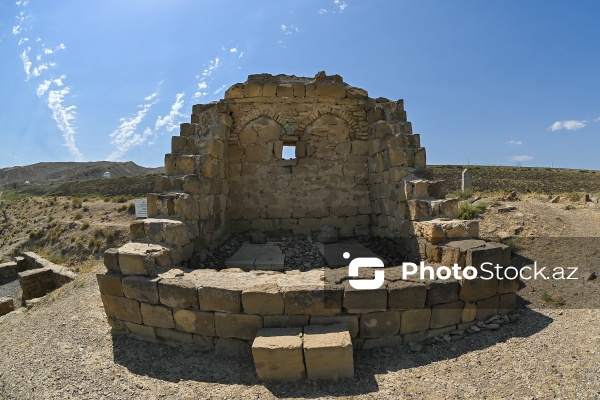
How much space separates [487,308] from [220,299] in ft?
11.1

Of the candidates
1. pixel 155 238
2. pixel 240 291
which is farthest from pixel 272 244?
pixel 240 291

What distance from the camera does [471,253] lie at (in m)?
4.30

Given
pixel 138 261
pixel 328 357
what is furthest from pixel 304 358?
pixel 138 261

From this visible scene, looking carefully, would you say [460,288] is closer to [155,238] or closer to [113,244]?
[155,238]

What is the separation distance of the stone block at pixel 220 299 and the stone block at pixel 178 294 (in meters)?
0.11

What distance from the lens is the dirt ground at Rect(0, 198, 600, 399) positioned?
3.27 metres

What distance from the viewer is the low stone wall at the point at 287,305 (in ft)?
12.7

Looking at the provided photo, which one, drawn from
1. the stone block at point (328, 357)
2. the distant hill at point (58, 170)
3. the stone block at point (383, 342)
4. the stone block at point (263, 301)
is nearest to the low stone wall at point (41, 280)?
the stone block at point (263, 301)

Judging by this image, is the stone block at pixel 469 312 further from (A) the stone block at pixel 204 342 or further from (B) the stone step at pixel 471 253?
(A) the stone block at pixel 204 342

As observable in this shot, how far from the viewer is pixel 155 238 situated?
5148 millimetres

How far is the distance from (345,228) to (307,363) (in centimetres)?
480

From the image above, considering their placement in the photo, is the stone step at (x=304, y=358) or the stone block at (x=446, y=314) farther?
the stone block at (x=446, y=314)

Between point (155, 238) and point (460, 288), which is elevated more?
point (155, 238)

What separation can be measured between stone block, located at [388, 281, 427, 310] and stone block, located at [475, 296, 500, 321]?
877mm
